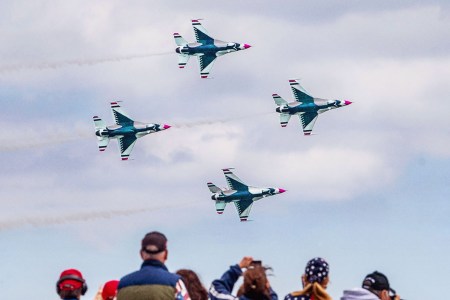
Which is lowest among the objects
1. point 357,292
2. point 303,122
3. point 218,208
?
point 357,292

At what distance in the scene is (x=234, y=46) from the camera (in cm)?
11850

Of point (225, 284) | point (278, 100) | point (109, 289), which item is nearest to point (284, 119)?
point (278, 100)

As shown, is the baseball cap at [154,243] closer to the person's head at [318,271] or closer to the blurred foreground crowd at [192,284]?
the blurred foreground crowd at [192,284]

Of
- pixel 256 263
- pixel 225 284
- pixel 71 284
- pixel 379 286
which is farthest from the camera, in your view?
pixel 225 284

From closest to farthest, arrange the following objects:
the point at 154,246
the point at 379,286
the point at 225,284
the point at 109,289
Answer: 1. the point at 154,246
2. the point at 379,286
3. the point at 109,289
4. the point at 225,284

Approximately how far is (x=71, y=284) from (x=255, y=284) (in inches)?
135

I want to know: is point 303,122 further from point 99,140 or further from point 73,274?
point 73,274

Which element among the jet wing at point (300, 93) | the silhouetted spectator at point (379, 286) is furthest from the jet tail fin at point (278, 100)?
the silhouetted spectator at point (379, 286)

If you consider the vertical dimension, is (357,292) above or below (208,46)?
below

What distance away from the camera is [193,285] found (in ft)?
72.9

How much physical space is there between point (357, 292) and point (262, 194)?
10320cm

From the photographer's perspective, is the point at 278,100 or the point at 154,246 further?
the point at 278,100

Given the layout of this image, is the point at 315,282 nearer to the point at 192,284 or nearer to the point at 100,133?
the point at 192,284

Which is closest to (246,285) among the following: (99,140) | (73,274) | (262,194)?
(73,274)
